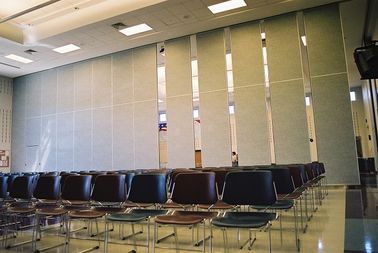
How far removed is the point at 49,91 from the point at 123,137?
469 centimetres

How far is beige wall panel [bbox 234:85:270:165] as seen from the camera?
899 centimetres

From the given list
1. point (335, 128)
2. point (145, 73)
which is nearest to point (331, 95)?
point (335, 128)

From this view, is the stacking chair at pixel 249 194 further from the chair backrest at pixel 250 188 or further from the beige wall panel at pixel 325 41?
the beige wall panel at pixel 325 41

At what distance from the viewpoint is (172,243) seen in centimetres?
354

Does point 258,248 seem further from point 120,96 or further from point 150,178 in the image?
point 120,96

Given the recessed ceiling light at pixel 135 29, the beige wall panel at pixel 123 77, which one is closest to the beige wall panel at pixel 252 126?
the recessed ceiling light at pixel 135 29

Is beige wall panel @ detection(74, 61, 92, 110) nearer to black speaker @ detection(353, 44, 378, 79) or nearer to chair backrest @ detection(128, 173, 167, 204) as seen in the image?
chair backrest @ detection(128, 173, 167, 204)

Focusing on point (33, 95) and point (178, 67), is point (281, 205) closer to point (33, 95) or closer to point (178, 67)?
point (178, 67)

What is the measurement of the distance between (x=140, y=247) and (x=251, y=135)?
6.35 meters

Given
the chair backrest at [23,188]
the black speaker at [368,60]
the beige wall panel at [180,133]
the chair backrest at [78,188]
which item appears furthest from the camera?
the beige wall panel at [180,133]

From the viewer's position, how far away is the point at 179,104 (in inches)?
403

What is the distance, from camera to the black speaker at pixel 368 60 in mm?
6449

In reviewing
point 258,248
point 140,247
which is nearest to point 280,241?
point 258,248

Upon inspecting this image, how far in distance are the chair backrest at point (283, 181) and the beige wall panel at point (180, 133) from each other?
20.8 ft
